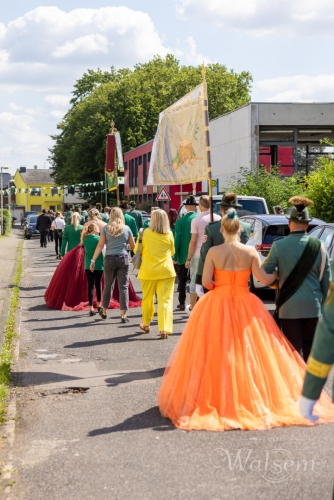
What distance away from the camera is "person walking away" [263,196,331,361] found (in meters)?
6.96

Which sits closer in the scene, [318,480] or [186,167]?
[318,480]

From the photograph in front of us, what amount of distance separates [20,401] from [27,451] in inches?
66.8

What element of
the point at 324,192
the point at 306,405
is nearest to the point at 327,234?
the point at 324,192

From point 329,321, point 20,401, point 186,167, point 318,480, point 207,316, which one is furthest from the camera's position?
point 186,167

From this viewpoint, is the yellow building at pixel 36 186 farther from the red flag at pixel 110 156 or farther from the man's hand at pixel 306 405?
the man's hand at pixel 306 405

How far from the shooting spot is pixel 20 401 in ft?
25.0

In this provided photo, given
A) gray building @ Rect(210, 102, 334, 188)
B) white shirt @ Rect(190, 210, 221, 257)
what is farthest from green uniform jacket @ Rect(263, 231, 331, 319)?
gray building @ Rect(210, 102, 334, 188)

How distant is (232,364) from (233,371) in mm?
70

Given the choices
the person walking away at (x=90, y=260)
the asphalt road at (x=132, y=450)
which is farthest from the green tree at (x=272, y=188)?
the asphalt road at (x=132, y=450)

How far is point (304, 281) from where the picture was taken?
6969 mm

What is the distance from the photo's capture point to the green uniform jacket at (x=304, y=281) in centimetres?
695

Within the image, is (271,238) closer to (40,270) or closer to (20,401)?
(20,401)

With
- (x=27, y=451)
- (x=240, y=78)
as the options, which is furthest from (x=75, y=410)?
(x=240, y=78)

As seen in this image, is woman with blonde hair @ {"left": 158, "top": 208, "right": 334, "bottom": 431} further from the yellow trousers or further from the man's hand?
the yellow trousers
